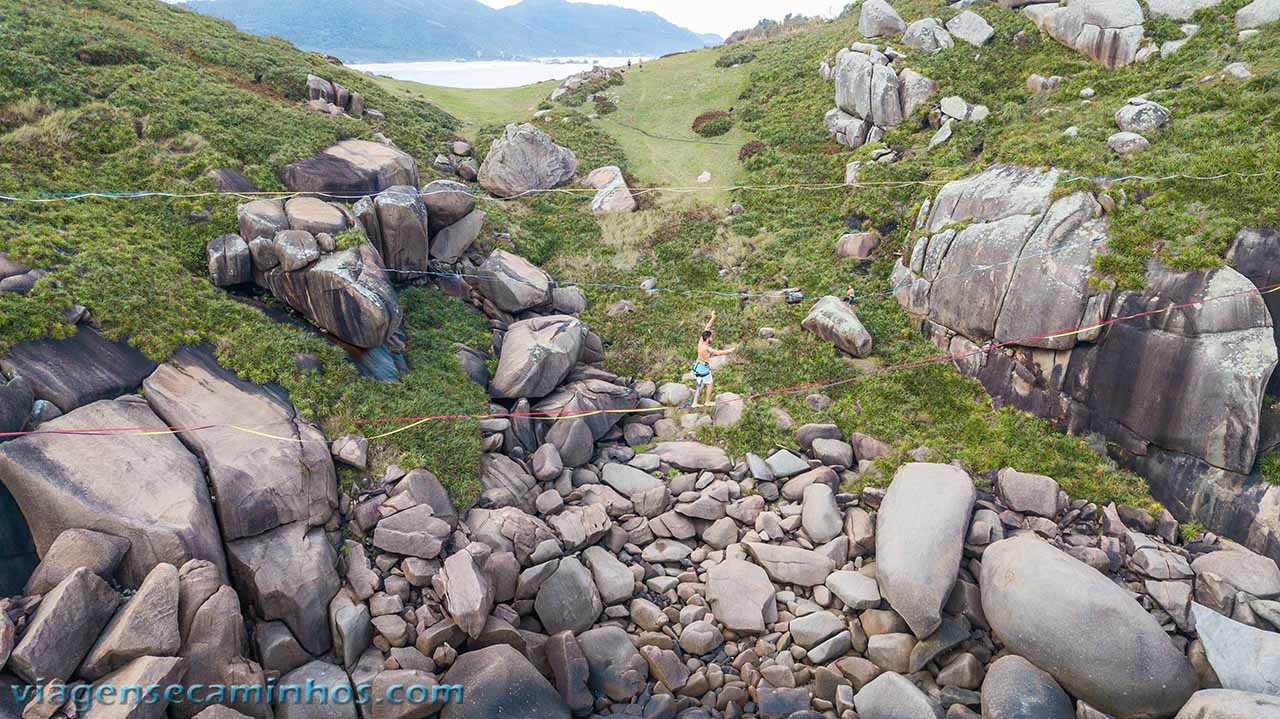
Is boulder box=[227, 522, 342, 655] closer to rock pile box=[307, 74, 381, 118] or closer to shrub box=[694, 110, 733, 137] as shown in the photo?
rock pile box=[307, 74, 381, 118]

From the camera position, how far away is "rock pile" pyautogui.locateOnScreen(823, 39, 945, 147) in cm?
2938

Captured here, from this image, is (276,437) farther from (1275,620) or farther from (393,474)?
(1275,620)

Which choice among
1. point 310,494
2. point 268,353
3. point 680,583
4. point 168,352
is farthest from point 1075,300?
point 168,352

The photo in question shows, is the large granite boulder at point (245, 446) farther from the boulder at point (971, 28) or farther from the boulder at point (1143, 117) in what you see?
the boulder at point (971, 28)

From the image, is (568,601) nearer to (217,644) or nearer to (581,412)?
(581,412)

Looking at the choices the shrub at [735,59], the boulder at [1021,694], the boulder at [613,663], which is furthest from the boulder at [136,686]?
the shrub at [735,59]

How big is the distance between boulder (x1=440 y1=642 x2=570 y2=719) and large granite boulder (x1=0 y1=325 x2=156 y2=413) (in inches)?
362

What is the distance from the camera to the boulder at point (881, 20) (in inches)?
1334

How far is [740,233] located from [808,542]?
52.9ft

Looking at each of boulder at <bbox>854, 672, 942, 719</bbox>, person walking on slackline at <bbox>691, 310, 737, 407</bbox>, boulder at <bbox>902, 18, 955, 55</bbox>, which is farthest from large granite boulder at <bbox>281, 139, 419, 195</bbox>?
boulder at <bbox>902, 18, 955, 55</bbox>

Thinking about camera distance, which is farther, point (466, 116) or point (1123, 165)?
point (466, 116)

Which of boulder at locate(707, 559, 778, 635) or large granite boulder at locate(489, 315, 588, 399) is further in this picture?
large granite boulder at locate(489, 315, 588, 399)

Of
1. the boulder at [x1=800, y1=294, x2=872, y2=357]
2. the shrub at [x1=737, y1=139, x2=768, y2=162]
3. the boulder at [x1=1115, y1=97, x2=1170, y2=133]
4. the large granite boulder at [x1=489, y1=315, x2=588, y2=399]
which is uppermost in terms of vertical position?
the boulder at [x1=1115, y1=97, x2=1170, y2=133]

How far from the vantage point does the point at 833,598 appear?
13.6m
